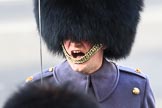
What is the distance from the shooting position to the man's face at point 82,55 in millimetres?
2014

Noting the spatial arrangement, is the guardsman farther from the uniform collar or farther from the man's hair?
the man's hair

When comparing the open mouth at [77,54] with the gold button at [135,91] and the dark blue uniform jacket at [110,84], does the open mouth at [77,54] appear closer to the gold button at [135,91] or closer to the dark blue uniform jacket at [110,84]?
the dark blue uniform jacket at [110,84]

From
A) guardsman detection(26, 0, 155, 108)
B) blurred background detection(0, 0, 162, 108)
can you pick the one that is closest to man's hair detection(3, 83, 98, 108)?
guardsman detection(26, 0, 155, 108)

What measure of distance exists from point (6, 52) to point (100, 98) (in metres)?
2.14

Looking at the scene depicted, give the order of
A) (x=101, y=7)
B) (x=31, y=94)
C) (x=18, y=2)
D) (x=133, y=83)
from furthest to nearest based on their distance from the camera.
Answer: (x=18, y=2)
(x=133, y=83)
(x=101, y=7)
(x=31, y=94)

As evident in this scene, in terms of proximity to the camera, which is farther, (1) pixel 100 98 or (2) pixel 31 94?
(1) pixel 100 98

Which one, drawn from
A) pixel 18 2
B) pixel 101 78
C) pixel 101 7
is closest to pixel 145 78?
pixel 101 78

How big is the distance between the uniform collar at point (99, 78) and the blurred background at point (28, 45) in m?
1.46

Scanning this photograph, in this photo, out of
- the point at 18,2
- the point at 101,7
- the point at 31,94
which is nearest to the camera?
the point at 31,94

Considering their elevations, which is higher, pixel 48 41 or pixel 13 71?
pixel 48 41

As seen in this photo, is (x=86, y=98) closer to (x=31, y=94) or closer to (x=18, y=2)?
(x=31, y=94)

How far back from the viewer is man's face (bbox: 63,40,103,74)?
6.61ft

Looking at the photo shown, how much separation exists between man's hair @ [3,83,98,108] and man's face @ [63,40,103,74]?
0.49 m

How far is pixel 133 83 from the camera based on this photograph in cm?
220
